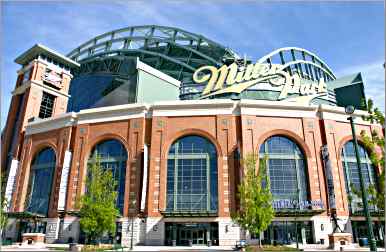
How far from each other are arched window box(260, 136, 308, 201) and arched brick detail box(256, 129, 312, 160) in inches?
17.5

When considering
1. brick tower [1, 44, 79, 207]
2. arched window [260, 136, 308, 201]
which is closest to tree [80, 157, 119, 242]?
arched window [260, 136, 308, 201]

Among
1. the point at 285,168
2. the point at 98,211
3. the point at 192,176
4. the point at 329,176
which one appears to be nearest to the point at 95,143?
the point at 98,211

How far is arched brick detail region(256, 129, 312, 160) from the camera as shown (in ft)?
130

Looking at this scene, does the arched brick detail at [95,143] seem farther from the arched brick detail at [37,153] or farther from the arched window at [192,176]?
the arched window at [192,176]

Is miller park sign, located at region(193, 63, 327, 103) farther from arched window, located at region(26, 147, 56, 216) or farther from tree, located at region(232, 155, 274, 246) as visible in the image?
arched window, located at region(26, 147, 56, 216)

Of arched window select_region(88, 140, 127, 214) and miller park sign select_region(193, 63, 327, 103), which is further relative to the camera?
miller park sign select_region(193, 63, 327, 103)

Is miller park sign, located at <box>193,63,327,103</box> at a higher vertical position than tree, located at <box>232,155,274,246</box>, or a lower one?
higher

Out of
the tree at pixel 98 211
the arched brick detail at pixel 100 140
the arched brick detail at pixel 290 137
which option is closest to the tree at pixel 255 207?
the arched brick detail at pixel 290 137

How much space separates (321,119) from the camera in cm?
4200

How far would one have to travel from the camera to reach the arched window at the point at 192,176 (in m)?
37.0

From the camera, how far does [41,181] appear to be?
44.6 meters

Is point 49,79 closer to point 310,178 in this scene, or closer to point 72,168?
point 72,168

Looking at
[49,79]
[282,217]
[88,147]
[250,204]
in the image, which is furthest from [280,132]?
[49,79]

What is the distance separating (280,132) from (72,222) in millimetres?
29469
